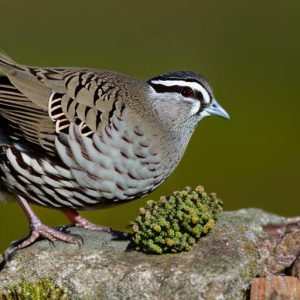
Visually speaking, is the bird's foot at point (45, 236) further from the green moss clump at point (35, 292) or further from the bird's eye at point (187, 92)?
the bird's eye at point (187, 92)

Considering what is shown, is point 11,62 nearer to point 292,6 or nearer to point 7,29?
point 7,29

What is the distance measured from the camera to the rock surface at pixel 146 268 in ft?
23.3

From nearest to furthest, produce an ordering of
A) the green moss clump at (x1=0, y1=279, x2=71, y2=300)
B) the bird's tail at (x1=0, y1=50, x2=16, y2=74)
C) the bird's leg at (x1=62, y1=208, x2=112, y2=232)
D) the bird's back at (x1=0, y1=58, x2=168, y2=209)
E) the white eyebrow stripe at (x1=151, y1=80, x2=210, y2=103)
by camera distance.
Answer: the green moss clump at (x1=0, y1=279, x2=71, y2=300)
the bird's back at (x1=0, y1=58, x2=168, y2=209)
the white eyebrow stripe at (x1=151, y1=80, x2=210, y2=103)
the bird's tail at (x1=0, y1=50, x2=16, y2=74)
the bird's leg at (x1=62, y1=208, x2=112, y2=232)

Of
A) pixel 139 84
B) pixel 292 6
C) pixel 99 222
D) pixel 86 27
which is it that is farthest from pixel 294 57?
pixel 139 84

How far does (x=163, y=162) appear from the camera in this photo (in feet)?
26.8

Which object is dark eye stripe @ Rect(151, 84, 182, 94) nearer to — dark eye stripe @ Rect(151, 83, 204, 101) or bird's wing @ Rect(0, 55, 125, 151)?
dark eye stripe @ Rect(151, 83, 204, 101)

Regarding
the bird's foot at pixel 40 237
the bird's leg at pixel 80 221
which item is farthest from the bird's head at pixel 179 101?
the bird's foot at pixel 40 237

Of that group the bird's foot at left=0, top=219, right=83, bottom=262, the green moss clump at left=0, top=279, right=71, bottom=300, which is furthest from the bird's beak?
the green moss clump at left=0, top=279, right=71, bottom=300

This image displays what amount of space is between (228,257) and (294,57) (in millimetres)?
11382

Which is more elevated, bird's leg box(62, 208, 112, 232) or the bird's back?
the bird's back

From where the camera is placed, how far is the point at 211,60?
60.0ft

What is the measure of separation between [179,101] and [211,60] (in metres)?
10.0

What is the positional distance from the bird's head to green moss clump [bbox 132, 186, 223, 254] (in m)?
0.85

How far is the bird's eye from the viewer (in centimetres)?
828
